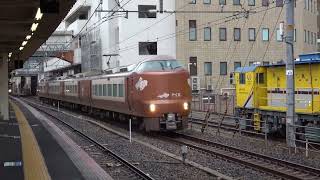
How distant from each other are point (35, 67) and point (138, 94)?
95418 millimetres

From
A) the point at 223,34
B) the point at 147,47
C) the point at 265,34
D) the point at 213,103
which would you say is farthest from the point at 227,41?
the point at 213,103

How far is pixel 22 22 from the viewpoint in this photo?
18.1m

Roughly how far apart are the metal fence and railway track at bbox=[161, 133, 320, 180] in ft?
57.2

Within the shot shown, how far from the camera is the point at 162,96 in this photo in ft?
76.9

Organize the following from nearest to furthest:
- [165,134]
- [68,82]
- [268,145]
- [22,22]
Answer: [22,22]
[268,145]
[165,134]
[68,82]

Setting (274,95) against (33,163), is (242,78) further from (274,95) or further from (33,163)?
(33,163)

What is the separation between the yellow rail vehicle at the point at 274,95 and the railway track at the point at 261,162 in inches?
103

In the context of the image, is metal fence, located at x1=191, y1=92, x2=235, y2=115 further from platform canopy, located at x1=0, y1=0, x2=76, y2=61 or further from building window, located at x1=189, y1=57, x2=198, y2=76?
platform canopy, located at x1=0, y1=0, x2=76, y2=61

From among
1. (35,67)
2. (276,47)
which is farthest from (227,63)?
(35,67)

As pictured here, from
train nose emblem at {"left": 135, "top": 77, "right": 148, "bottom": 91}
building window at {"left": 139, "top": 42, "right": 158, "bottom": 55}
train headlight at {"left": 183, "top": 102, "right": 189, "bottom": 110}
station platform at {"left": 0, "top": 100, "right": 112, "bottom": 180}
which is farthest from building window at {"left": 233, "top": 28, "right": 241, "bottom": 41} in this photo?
station platform at {"left": 0, "top": 100, "right": 112, "bottom": 180}

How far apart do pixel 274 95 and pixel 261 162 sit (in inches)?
327

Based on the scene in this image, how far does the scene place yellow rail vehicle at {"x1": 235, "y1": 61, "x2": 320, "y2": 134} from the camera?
2041 centimetres

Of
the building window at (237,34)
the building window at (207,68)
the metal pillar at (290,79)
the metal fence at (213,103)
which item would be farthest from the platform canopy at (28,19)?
the building window at (237,34)

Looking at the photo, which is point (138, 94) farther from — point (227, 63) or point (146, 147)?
point (227, 63)
